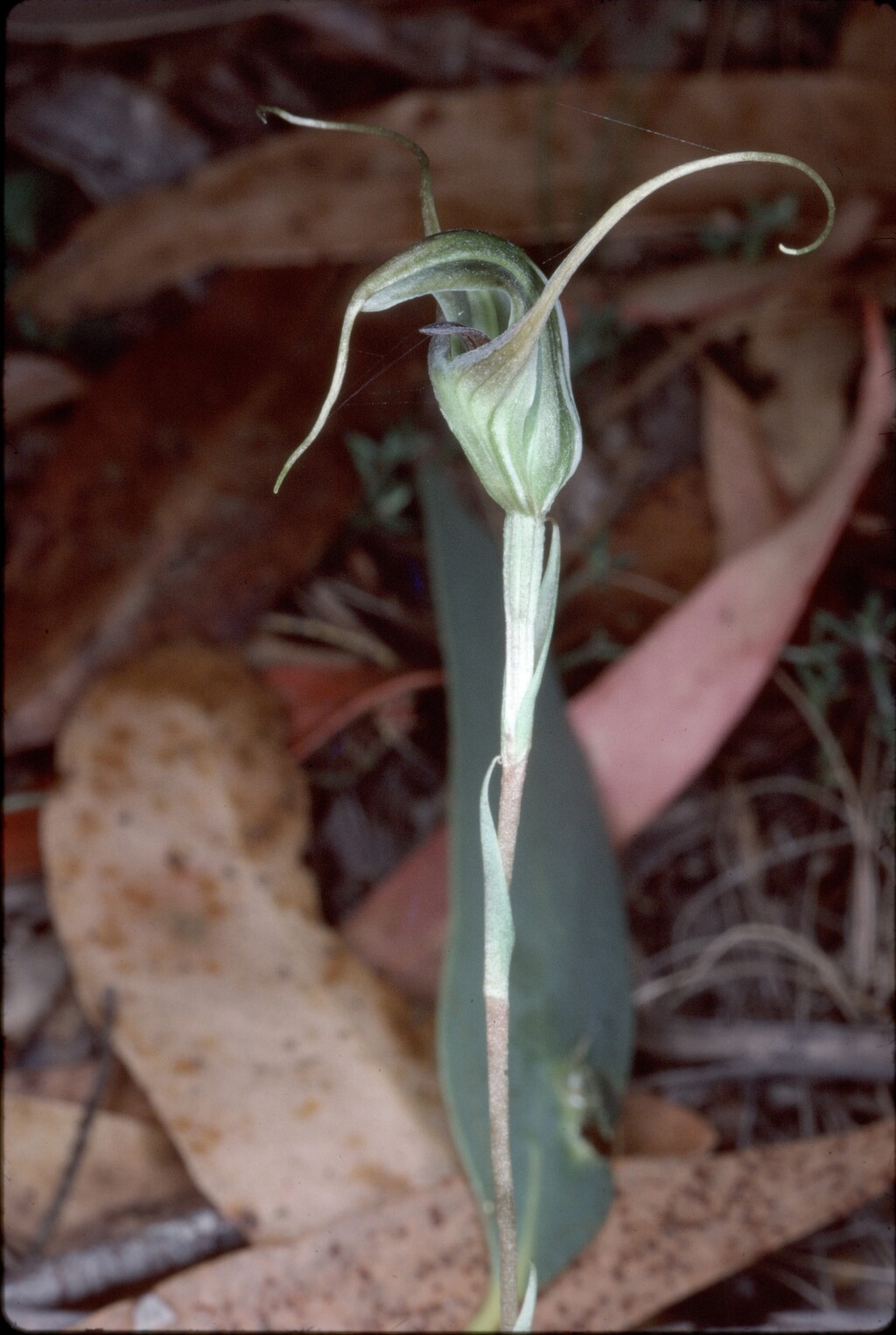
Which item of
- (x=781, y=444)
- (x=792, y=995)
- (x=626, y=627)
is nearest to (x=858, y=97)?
(x=781, y=444)

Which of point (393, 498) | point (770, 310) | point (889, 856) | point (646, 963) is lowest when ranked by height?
point (646, 963)

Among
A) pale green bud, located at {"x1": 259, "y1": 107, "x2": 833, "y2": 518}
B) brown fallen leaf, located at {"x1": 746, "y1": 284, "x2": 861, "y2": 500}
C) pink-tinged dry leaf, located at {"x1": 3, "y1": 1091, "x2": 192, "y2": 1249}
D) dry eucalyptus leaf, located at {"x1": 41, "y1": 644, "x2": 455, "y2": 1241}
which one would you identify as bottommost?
pink-tinged dry leaf, located at {"x1": 3, "y1": 1091, "x2": 192, "y2": 1249}

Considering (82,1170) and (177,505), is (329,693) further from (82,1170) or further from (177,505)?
(82,1170)

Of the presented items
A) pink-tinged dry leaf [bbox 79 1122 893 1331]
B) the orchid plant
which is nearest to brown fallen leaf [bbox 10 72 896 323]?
the orchid plant

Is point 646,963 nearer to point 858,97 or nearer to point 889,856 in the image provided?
point 889,856

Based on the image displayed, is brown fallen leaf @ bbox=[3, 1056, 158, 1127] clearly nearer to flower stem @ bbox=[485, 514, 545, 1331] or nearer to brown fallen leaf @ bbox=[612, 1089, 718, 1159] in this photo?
brown fallen leaf @ bbox=[612, 1089, 718, 1159]
